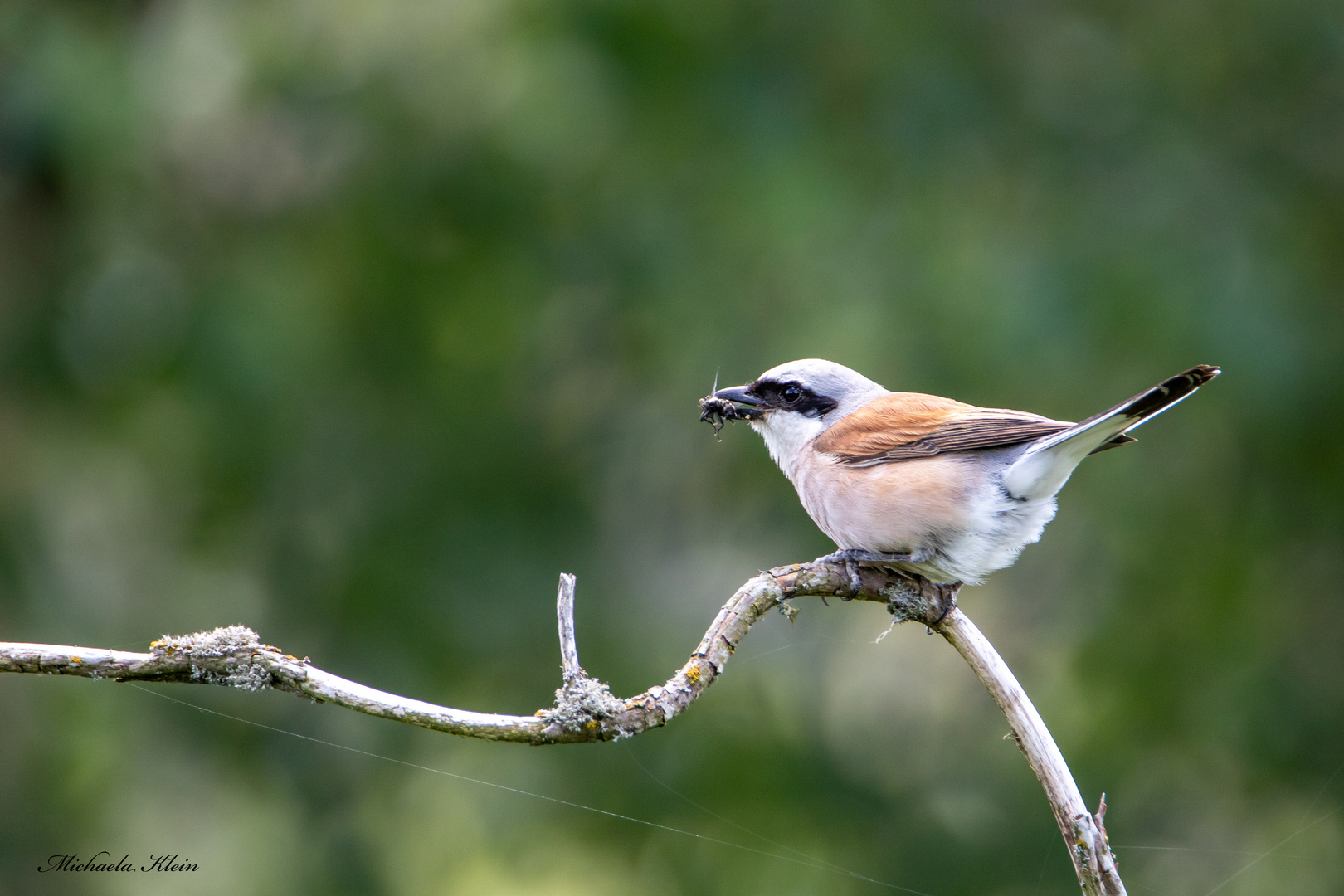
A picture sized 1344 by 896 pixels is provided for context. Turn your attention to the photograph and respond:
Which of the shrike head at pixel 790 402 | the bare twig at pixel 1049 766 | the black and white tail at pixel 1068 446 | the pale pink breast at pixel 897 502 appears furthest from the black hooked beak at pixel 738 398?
the bare twig at pixel 1049 766

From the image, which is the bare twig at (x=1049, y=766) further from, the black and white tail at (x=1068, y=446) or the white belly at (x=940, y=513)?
the black and white tail at (x=1068, y=446)

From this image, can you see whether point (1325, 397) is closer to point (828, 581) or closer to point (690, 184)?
point (690, 184)

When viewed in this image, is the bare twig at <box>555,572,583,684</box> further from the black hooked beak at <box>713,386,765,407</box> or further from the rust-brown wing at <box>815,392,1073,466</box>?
the black hooked beak at <box>713,386,765,407</box>

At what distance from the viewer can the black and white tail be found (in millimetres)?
2459

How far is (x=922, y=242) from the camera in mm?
5223

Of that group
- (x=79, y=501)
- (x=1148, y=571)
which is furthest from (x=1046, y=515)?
(x=79, y=501)

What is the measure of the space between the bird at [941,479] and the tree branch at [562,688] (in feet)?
2.12

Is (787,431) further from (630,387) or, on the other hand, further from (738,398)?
(630,387)

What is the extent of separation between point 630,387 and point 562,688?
386 cm

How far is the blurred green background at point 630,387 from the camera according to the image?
4.95 meters

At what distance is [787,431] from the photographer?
143 inches

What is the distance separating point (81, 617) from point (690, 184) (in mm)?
3695
